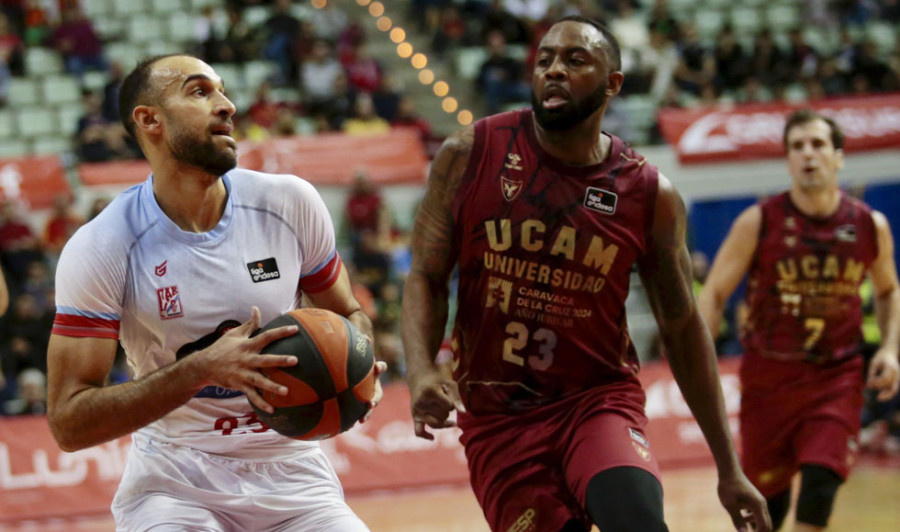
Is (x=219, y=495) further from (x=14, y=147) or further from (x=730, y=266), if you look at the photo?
(x=14, y=147)

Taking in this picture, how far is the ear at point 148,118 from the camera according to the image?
12.1 feet

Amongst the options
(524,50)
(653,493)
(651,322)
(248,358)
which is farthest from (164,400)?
(524,50)

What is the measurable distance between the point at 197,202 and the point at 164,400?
0.73 meters

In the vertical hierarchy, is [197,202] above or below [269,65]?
above

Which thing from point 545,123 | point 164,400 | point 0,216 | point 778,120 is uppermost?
point 545,123

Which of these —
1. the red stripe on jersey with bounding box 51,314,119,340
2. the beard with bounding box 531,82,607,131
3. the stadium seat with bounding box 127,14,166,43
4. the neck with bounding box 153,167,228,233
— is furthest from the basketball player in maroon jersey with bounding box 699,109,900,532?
the stadium seat with bounding box 127,14,166,43

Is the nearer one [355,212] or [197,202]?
[197,202]

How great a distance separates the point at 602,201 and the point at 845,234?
2595mm

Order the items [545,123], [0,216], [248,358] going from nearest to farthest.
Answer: [248,358] → [545,123] → [0,216]

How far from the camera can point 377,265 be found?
503 inches

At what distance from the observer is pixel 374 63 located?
16219mm

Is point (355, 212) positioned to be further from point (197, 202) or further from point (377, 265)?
point (197, 202)

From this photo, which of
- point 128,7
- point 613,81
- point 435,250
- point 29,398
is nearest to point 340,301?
point 435,250

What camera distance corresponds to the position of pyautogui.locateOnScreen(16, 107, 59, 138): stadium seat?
15102mm
